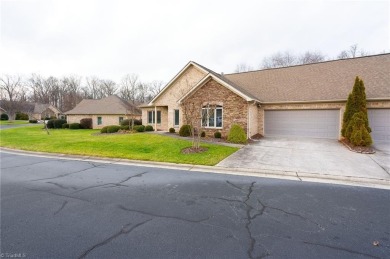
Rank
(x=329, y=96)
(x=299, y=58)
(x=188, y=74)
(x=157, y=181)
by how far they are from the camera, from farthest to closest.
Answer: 1. (x=299, y=58)
2. (x=188, y=74)
3. (x=329, y=96)
4. (x=157, y=181)

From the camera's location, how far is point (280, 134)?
1745cm

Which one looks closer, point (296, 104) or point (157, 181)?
point (157, 181)

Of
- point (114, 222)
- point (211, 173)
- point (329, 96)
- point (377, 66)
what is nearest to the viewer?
point (114, 222)

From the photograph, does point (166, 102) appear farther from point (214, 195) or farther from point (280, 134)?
point (214, 195)

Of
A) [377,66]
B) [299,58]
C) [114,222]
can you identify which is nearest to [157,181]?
[114,222]

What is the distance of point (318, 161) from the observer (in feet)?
29.6

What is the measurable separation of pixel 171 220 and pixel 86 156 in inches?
347

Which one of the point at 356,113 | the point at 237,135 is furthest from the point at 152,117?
the point at 356,113

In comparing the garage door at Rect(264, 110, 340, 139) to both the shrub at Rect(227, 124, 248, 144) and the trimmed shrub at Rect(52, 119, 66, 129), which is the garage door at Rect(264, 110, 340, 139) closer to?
the shrub at Rect(227, 124, 248, 144)

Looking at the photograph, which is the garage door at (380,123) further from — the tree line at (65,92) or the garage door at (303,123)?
the tree line at (65,92)

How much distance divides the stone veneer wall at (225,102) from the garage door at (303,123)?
3.97 meters

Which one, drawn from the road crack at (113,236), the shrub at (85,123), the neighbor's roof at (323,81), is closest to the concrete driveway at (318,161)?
the road crack at (113,236)

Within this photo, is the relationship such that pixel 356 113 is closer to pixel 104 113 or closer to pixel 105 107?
pixel 104 113

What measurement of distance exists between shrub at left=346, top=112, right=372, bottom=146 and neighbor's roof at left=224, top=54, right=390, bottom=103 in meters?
3.20
